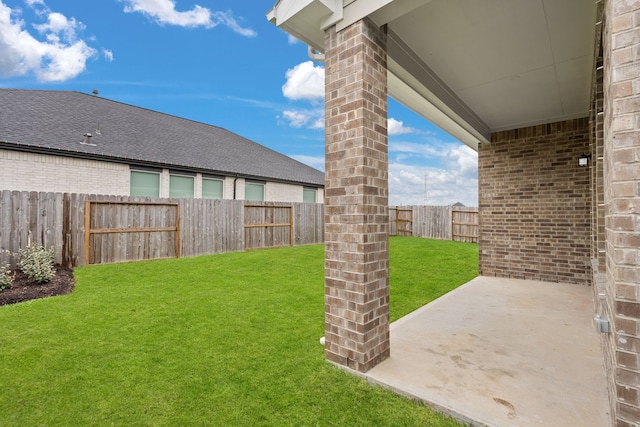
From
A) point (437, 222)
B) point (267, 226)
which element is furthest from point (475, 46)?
point (437, 222)

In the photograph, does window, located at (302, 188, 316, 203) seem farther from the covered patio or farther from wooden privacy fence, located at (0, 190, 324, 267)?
the covered patio

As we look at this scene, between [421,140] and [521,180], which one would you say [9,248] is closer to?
[521,180]

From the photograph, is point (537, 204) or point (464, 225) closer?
point (537, 204)

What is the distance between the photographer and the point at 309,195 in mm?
17797

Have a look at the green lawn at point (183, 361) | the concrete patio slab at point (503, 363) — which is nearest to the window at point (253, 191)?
the green lawn at point (183, 361)

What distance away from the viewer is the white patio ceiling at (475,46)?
9.05ft

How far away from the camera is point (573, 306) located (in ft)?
15.2

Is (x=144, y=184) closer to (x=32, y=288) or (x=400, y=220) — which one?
(x=32, y=288)

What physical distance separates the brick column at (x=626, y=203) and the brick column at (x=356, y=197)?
1561 millimetres

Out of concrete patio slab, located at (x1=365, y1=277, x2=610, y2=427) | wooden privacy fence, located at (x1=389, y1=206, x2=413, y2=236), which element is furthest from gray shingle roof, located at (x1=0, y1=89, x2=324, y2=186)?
concrete patio slab, located at (x1=365, y1=277, x2=610, y2=427)

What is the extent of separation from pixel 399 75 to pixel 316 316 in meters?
3.41

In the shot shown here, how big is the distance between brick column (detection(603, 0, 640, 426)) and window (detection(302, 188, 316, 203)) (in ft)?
52.5

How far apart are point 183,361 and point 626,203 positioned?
11.6 feet

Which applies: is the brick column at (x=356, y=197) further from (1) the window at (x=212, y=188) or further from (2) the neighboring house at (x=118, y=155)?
(1) the window at (x=212, y=188)
